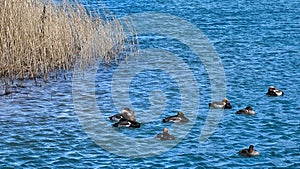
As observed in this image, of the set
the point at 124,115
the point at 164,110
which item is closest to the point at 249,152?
the point at 124,115

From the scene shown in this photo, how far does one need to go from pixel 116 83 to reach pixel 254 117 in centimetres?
874

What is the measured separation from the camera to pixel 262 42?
4419cm

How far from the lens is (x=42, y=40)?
3238 cm

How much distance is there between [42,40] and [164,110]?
7518mm

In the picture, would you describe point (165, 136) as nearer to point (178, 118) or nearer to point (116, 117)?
point (178, 118)

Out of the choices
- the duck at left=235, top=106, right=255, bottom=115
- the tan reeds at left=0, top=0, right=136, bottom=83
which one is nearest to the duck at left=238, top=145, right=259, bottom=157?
the duck at left=235, top=106, right=255, bottom=115

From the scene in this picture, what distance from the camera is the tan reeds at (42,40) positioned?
101 feet

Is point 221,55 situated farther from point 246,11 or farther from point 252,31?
point 246,11

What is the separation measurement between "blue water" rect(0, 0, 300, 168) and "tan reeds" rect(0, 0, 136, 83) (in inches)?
44.0

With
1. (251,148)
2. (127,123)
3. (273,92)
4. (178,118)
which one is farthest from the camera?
(273,92)

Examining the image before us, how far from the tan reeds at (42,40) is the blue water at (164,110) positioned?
1.12 metres

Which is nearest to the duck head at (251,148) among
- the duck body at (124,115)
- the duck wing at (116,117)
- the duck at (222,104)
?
the duck body at (124,115)

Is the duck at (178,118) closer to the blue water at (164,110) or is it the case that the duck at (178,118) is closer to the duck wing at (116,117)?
the blue water at (164,110)

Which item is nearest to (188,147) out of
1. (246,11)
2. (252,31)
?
(252,31)
